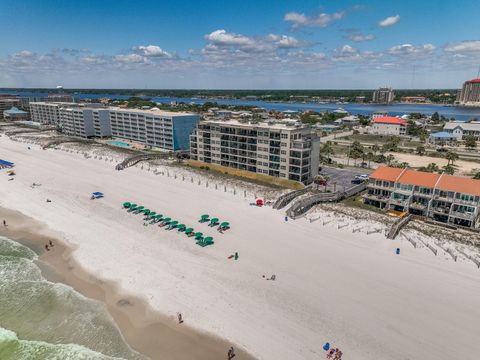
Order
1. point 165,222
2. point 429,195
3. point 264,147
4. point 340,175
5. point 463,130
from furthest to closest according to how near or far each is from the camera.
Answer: point 463,130 < point 340,175 < point 264,147 < point 429,195 < point 165,222

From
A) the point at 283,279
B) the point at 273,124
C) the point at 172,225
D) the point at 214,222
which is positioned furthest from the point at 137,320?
the point at 273,124

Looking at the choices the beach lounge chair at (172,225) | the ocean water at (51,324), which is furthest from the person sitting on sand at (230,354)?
the beach lounge chair at (172,225)

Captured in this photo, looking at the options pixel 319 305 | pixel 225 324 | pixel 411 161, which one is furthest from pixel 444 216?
pixel 411 161

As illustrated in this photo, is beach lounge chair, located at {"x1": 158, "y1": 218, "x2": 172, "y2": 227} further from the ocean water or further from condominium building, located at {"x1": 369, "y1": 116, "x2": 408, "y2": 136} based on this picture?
condominium building, located at {"x1": 369, "y1": 116, "x2": 408, "y2": 136}

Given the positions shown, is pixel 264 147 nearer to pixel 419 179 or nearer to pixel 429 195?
pixel 419 179

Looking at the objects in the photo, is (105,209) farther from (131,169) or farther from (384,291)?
(384,291)

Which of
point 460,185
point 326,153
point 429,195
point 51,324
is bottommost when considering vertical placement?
point 51,324

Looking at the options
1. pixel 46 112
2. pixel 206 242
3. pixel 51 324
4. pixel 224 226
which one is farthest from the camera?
pixel 46 112
